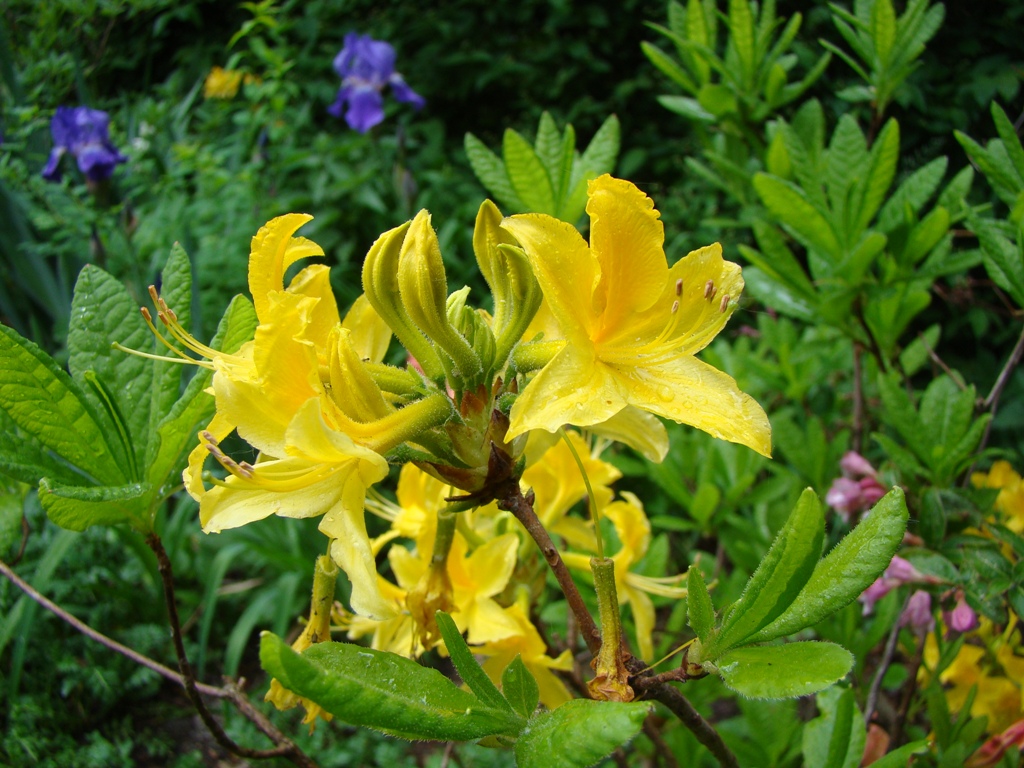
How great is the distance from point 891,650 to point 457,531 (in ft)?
1.97

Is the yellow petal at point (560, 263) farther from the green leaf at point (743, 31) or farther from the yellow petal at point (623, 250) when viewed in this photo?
the green leaf at point (743, 31)

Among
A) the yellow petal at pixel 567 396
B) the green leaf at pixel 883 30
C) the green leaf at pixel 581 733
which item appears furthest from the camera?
the green leaf at pixel 883 30

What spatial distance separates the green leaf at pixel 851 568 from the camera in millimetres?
451

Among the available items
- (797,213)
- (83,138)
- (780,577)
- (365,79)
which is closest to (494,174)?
(797,213)

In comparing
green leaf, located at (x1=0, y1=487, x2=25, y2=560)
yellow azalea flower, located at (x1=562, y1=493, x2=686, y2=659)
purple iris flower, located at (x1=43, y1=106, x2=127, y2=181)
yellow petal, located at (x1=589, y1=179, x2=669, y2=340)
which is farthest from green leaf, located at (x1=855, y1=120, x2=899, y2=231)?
purple iris flower, located at (x1=43, y1=106, x2=127, y2=181)

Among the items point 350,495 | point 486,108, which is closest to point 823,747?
point 350,495

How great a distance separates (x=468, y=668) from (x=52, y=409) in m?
0.40

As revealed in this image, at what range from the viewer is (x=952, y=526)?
96cm

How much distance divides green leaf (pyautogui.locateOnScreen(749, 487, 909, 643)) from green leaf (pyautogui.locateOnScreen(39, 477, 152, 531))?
0.47 metres

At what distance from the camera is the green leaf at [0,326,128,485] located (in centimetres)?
59

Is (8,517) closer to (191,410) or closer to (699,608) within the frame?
(191,410)

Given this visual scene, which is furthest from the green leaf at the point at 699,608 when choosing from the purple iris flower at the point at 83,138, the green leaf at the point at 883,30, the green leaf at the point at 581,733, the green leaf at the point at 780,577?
the purple iris flower at the point at 83,138

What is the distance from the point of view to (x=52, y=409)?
2.02ft

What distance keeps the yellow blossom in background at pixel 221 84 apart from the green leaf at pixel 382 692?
10.4 ft
